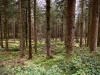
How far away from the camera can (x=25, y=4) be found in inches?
708

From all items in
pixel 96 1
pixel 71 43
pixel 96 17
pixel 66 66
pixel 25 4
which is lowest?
pixel 66 66

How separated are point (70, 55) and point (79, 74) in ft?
5.88

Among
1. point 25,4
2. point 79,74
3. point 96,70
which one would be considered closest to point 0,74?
point 79,74

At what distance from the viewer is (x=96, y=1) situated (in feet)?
29.5

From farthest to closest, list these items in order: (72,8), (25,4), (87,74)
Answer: (25,4) → (72,8) → (87,74)

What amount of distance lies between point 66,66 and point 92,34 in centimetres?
353

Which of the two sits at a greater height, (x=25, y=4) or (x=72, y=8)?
(x=25, y=4)

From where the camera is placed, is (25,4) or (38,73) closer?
(38,73)

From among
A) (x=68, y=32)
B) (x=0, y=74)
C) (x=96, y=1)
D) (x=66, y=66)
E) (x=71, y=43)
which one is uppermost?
(x=96, y=1)

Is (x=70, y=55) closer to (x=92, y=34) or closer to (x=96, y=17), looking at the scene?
(x=92, y=34)

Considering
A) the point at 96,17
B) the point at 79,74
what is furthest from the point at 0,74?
the point at 96,17

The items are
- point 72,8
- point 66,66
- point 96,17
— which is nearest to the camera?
point 66,66

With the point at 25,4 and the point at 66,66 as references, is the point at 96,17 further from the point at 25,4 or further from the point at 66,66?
the point at 25,4

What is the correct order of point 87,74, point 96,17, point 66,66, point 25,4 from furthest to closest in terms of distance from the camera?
point 25,4 → point 96,17 → point 66,66 → point 87,74
